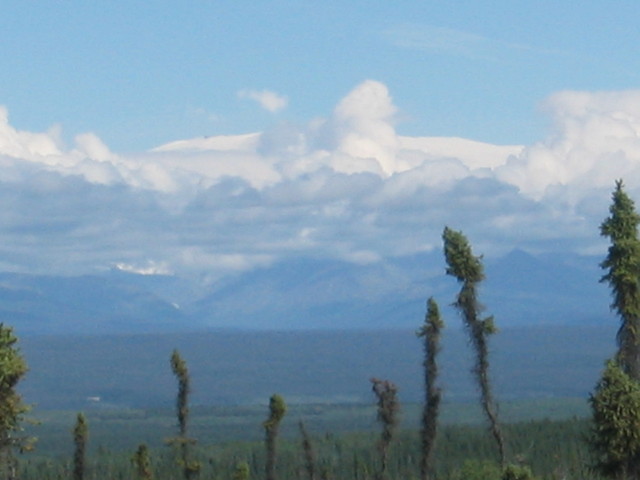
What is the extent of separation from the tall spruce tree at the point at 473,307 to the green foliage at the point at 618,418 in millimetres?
16447

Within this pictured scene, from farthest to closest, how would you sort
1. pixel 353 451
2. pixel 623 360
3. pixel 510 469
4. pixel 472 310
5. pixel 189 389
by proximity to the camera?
1. pixel 353 451
2. pixel 189 389
3. pixel 472 310
4. pixel 623 360
5. pixel 510 469

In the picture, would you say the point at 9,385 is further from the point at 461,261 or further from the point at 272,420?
the point at 272,420

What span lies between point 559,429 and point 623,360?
374ft

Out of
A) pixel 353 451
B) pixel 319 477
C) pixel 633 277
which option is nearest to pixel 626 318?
pixel 633 277

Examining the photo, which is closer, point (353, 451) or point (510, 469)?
point (510, 469)

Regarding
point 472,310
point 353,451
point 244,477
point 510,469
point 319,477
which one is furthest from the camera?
point 353,451

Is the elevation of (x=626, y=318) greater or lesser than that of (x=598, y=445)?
greater

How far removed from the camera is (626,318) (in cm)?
6825

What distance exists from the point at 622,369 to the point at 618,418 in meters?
8.15

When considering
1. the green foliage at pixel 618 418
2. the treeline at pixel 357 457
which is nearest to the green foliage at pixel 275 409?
the green foliage at pixel 618 418

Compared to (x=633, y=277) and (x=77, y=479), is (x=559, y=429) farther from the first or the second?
(x=633, y=277)

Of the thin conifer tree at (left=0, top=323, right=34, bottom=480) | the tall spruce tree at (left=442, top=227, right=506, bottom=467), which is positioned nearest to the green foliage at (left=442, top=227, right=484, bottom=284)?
the tall spruce tree at (left=442, top=227, right=506, bottom=467)

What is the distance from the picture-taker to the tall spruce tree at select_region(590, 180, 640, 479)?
57.8 m

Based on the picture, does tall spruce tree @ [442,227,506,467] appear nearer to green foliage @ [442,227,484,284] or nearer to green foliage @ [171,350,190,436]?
Answer: green foliage @ [442,227,484,284]
